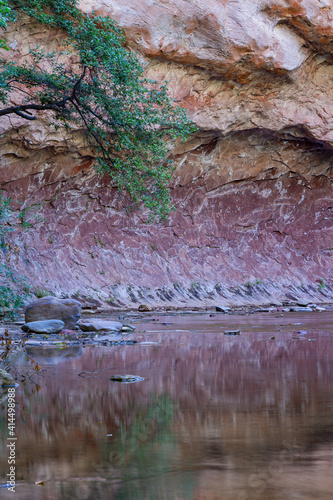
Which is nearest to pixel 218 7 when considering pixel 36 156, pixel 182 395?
pixel 36 156

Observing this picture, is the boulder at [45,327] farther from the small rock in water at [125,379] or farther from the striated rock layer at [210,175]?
the striated rock layer at [210,175]

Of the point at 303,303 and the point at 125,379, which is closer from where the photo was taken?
the point at 125,379

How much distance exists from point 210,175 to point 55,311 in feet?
52.1

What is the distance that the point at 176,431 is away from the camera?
10.2 feet

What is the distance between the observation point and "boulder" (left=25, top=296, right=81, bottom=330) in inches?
462

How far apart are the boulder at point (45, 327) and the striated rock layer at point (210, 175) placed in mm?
9112

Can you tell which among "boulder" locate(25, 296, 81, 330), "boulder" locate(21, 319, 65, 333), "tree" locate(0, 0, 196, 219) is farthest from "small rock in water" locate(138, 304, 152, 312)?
"boulder" locate(21, 319, 65, 333)

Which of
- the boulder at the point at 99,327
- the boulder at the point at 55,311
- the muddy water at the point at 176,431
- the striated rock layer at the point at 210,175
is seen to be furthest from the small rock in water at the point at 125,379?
the striated rock layer at the point at 210,175

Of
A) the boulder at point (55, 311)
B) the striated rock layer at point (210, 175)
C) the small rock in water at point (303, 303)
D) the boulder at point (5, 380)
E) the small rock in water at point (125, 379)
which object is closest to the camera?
the boulder at point (5, 380)

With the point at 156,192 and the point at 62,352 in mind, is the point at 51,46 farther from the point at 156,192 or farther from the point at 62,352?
the point at 62,352

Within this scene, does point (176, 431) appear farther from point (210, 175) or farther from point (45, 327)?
point (210, 175)

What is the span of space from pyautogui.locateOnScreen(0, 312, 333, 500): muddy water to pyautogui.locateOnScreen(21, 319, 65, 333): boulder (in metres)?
4.37

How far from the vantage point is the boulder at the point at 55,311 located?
1173 centimetres

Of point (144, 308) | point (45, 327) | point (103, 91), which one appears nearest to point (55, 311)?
point (45, 327)
